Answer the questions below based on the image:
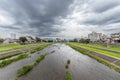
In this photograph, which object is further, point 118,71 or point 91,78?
point 118,71

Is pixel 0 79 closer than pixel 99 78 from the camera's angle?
Yes

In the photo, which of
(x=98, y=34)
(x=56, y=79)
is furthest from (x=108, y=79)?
(x=98, y=34)

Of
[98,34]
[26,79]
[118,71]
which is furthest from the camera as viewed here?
[98,34]

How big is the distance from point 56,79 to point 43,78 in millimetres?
2115

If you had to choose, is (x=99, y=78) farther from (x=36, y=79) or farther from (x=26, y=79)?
(x=26, y=79)

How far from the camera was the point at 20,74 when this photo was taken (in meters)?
14.9

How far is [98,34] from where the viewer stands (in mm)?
180500

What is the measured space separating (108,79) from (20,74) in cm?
1479

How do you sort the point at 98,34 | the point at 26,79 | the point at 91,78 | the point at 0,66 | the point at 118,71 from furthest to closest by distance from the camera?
the point at 98,34 → the point at 0,66 → the point at 118,71 → the point at 91,78 → the point at 26,79

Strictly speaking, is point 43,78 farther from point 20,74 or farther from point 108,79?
point 108,79

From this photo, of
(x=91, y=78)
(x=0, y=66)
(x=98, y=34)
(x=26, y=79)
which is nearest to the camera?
(x=26, y=79)

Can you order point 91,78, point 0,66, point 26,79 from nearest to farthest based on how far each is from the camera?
point 26,79 → point 91,78 → point 0,66

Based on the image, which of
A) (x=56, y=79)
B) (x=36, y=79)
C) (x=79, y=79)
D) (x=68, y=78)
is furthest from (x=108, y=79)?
(x=36, y=79)

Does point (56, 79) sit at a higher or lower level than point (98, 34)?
lower
